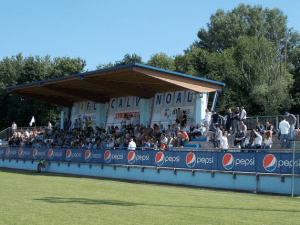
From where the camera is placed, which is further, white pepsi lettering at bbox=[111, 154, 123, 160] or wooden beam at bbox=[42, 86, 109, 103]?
wooden beam at bbox=[42, 86, 109, 103]

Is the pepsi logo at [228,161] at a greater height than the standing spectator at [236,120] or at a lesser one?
lesser

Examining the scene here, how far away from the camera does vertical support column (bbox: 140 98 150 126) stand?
36.4 m

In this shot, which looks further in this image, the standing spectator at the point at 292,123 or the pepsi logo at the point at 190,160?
the pepsi logo at the point at 190,160

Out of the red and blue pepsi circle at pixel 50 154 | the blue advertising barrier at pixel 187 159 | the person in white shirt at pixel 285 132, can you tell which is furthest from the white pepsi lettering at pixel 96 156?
the person in white shirt at pixel 285 132

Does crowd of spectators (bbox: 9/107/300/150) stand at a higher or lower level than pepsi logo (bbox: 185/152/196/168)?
higher

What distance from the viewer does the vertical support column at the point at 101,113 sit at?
41.6m

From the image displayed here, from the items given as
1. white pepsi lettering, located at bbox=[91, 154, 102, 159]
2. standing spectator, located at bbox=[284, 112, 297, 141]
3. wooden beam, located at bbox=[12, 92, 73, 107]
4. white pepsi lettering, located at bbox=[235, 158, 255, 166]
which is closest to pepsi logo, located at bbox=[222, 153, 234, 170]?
white pepsi lettering, located at bbox=[235, 158, 255, 166]

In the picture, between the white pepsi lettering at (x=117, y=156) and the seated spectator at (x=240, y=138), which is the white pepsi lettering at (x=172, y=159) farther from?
the white pepsi lettering at (x=117, y=156)

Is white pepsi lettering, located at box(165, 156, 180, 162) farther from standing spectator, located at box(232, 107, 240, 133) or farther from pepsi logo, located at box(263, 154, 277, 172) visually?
pepsi logo, located at box(263, 154, 277, 172)

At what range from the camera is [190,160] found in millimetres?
23000

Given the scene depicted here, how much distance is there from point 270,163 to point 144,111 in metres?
18.3

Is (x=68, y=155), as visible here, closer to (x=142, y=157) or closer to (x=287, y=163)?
(x=142, y=157)

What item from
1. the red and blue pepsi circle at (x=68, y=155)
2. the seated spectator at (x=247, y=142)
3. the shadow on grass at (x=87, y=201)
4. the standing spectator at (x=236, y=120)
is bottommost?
the shadow on grass at (x=87, y=201)

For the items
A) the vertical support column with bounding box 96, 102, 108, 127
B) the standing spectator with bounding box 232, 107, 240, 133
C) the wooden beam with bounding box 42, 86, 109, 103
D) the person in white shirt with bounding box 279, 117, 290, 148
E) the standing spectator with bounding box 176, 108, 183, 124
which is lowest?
the person in white shirt with bounding box 279, 117, 290, 148
